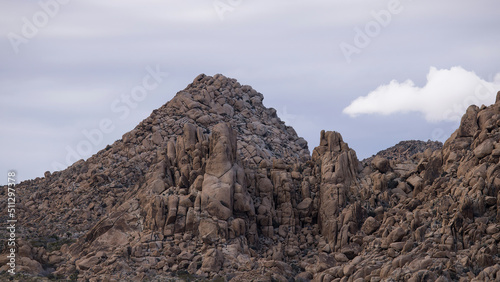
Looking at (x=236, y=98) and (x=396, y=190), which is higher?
(x=236, y=98)

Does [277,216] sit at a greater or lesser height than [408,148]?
lesser

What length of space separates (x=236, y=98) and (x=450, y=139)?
155 ft

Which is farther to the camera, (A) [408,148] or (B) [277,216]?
(A) [408,148]

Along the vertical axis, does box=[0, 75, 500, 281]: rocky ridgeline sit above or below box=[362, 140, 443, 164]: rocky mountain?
below

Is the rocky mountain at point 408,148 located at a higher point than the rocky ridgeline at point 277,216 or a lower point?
higher

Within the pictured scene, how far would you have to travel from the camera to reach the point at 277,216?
117562 mm

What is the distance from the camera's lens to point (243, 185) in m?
116

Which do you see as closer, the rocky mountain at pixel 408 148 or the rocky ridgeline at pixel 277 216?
the rocky ridgeline at pixel 277 216

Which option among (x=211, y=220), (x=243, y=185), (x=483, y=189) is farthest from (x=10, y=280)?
(x=483, y=189)

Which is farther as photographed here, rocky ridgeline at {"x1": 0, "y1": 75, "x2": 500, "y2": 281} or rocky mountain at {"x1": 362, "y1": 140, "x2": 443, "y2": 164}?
rocky mountain at {"x1": 362, "y1": 140, "x2": 443, "y2": 164}

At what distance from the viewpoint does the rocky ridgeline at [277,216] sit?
99812mm

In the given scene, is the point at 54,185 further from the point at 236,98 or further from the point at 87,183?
the point at 236,98

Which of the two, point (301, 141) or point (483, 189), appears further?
point (301, 141)

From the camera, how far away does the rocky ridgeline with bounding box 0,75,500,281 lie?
99.8 m
